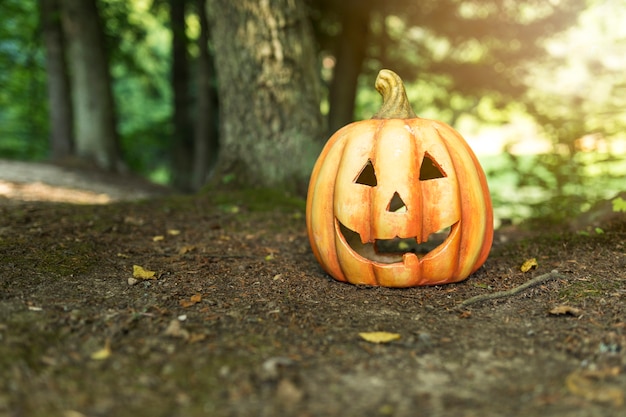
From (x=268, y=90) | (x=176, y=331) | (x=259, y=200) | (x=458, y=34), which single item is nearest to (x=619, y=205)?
(x=259, y=200)

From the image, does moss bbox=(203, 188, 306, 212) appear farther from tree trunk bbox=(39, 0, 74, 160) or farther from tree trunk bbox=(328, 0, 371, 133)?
tree trunk bbox=(39, 0, 74, 160)

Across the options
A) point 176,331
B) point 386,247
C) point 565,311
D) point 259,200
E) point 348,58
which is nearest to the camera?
point 176,331

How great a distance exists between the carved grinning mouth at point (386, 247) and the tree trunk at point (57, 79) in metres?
7.41

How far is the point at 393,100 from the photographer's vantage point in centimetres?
360

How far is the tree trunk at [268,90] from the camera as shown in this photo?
17.3ft

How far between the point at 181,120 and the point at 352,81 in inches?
188

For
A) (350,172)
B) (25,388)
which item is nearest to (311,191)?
(350,172)

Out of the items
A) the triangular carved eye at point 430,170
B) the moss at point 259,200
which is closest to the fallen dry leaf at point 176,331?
the triangular carved eye at point 430,170

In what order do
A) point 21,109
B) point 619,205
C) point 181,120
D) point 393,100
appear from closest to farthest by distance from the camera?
point 393,100, point 619,205, point 181,120, point 21,109

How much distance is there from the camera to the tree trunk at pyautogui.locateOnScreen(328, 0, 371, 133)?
8.38 metres

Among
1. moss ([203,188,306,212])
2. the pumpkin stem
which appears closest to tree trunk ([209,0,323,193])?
moss ([203,188,306,212])

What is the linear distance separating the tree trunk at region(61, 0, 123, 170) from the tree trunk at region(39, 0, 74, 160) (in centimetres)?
43

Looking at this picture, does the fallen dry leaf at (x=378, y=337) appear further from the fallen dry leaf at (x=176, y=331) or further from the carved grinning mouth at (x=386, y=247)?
the carved grinning mouth at (x=386, y=247)

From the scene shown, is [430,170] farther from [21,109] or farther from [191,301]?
[21,109]
